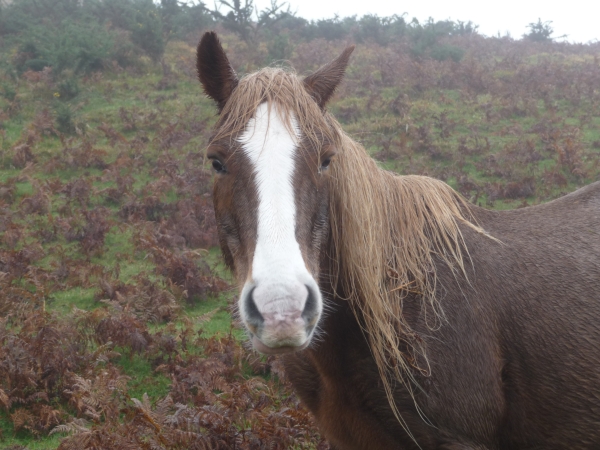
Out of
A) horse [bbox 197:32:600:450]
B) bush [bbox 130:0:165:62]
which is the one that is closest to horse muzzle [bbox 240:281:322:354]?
horse [bbox 197:32:600:450]

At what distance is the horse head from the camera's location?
1988 mm

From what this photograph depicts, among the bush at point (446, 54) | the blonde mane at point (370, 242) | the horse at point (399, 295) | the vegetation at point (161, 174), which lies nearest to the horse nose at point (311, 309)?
the horse at point (399, 295)

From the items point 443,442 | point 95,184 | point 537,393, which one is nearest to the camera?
point 443,442

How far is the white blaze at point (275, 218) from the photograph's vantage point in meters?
1.96

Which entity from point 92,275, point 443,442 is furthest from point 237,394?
point 92,275

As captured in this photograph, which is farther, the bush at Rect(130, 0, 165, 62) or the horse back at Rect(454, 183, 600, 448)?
the bush at Rect(130, 0, 165, 62)

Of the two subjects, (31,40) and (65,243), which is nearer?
(65,243)

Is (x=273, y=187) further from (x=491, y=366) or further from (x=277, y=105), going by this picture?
(x=491, y=366)

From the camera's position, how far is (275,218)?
2182 millimetres

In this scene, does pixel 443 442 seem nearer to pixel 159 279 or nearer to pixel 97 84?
pixel 159 279

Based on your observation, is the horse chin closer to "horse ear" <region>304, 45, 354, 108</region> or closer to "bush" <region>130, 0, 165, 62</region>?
"horse ear" <region>304, 45, 354, 108</region>

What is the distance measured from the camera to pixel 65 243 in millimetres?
8273

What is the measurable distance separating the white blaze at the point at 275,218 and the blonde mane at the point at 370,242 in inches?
3.9

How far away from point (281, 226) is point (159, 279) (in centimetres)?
542
